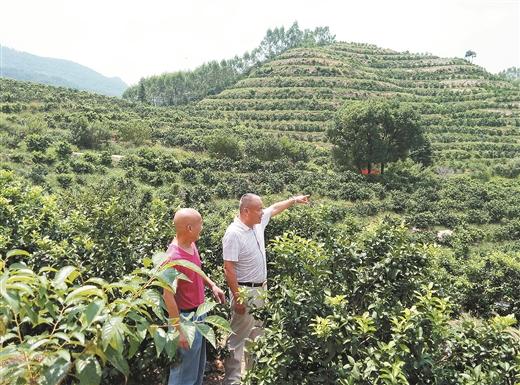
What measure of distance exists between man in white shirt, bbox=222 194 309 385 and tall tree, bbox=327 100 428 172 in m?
39.0

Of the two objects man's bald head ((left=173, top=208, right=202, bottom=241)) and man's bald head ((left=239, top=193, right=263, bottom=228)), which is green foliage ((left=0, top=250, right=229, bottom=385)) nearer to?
man's bald head ((left=173, top=208, right=202, bottom=241))

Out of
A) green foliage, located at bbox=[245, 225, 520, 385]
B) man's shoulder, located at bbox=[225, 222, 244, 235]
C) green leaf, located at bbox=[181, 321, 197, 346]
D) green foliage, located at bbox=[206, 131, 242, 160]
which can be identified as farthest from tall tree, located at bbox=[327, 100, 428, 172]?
green leaf, located at bbox=[181, 321, 197, 346]

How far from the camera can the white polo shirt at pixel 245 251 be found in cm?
421

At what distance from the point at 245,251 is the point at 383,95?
252 ft

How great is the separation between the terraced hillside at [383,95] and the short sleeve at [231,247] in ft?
173

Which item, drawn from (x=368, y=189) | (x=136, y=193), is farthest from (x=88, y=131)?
(x=368, y=189)

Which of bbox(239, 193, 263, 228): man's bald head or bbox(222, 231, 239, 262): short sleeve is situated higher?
bbox(239, 193, 263, 228): man's bald head

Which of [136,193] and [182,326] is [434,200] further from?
[182,326]

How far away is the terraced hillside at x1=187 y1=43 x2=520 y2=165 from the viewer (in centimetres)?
5800

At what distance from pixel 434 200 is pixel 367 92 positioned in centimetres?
4570

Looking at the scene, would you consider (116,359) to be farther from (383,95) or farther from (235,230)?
(383,95)

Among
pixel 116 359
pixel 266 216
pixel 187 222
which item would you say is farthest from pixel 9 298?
pixel 266 216

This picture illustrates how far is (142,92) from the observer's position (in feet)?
330

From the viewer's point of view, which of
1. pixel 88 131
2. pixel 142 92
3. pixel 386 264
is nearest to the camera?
pixel 386 264
